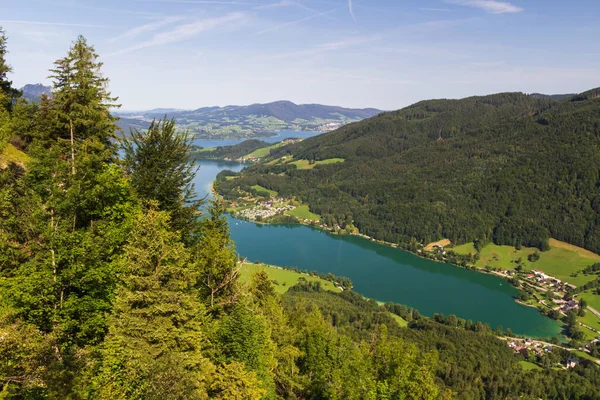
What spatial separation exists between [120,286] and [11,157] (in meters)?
15.3

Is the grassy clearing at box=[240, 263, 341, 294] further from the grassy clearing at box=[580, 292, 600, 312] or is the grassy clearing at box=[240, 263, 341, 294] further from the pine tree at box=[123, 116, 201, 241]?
the pine tree at box=[123, 116, 201, 241]

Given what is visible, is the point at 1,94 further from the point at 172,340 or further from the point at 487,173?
the point at 487,173

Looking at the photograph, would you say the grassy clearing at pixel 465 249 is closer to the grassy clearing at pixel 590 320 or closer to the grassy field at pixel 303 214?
the grassy clearing at pixel 590 320

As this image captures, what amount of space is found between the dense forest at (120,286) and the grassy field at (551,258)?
4940 inches

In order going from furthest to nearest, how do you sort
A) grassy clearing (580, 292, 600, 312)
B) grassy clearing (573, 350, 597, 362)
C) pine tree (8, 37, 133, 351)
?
grassy clearing (580, 292, 600, 312), grassy clearing (573, 350, 597, 362), pine tree (8, 37, 133, 351)

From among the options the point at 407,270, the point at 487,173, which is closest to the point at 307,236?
the point at 407,270

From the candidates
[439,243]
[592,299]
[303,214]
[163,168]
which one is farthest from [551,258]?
[163,168]

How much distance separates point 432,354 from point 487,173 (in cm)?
19508

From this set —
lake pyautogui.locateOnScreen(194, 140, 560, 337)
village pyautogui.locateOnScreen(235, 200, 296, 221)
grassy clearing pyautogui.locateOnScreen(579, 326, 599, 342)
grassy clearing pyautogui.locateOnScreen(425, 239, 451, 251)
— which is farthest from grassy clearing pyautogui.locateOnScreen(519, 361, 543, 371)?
village pyautogui.locateOnScreen(235, 200, 296, 221)

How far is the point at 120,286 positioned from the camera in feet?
41.5

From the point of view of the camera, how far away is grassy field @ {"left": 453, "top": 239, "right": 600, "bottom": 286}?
12350 centimetres

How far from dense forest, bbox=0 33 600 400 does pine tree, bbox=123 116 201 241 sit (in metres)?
0.07

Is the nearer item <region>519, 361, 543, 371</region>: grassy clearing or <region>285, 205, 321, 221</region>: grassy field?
<region>519, 361, 543, 371</region>: grassy clearing

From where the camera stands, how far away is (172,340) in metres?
12.3
